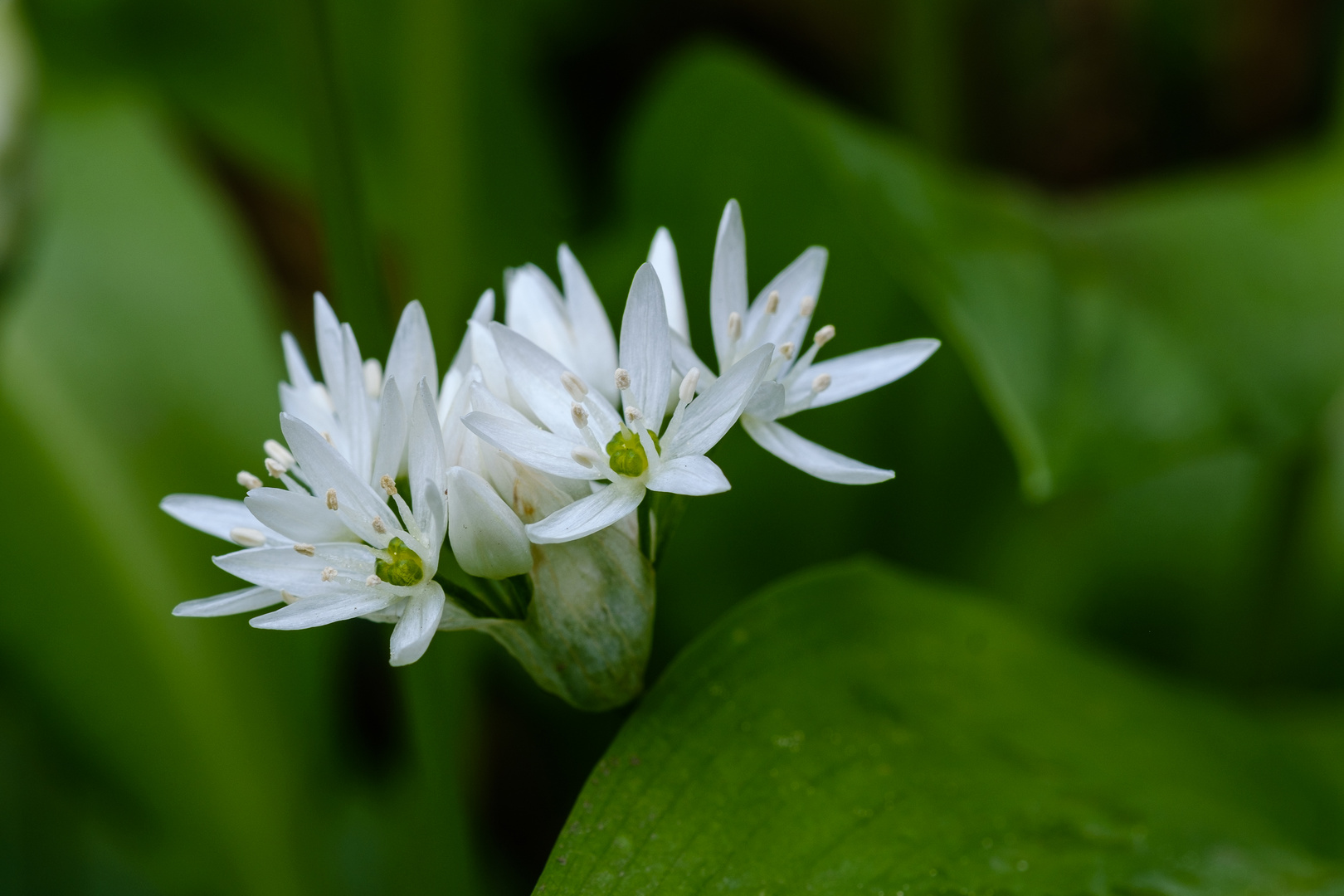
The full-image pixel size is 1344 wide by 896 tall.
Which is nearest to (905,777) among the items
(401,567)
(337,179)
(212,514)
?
(401,567)

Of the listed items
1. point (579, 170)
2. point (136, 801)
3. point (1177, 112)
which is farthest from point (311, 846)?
point (1177, 112)

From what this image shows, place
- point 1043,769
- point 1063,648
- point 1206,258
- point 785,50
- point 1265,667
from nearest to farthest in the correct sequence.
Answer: point 1043,769 → point 1063,648 → point 1206,258 → point 1265,667 → point 785,50

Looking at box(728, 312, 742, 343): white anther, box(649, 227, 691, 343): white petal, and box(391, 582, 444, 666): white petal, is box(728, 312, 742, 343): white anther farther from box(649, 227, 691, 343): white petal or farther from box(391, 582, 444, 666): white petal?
box(391, 582, 444, 666): white petal

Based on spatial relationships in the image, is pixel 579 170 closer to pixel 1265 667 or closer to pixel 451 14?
pixel 451 14

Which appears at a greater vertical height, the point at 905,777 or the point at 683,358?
the point at 683,358

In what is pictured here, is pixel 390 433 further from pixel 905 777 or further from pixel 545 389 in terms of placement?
pixel 905 777

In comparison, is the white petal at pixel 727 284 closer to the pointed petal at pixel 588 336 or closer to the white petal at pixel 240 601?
the pointed petal at pixel 588 336
